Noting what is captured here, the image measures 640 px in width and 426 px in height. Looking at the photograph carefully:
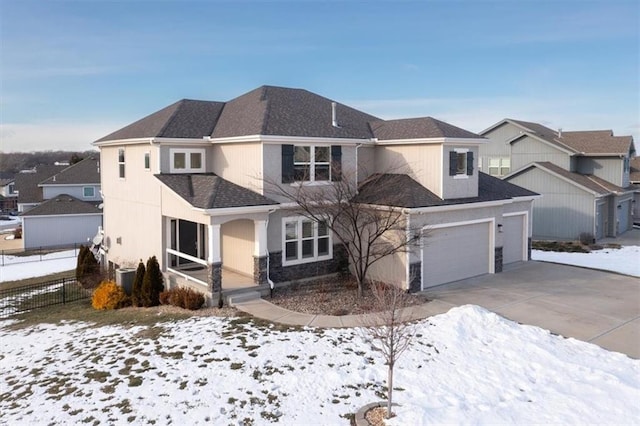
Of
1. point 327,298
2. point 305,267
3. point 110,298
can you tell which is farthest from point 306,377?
point 110,298

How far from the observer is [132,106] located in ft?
107

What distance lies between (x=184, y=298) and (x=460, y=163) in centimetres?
1053

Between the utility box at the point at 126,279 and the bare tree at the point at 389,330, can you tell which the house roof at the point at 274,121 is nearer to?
the utility box at the point at 126,279

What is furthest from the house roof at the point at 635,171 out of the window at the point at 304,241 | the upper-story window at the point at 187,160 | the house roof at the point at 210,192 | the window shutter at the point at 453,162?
the upper-story window at the point at 187,160

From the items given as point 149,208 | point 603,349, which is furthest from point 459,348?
point 149,208

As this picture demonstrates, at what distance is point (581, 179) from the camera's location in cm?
2919

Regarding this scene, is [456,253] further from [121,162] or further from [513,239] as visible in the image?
[121,162]

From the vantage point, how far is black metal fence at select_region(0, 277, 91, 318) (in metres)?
17.9

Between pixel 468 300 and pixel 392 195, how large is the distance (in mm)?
4240

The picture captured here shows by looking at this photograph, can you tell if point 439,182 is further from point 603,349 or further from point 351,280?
point 603,349

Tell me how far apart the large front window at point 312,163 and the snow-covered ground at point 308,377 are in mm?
6137

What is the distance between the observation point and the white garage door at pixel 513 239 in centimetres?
1978

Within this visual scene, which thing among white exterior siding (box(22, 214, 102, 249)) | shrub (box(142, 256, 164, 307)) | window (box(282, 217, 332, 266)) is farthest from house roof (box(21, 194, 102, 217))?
window (box(282, 217, 332, 266))

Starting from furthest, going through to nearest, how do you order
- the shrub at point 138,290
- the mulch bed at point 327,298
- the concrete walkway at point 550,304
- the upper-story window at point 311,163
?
the upper-story window at point 311,163 < the shrub at point 138,290 < the mulch bed at point 327,298 < the concrete walkway at point 550,304
